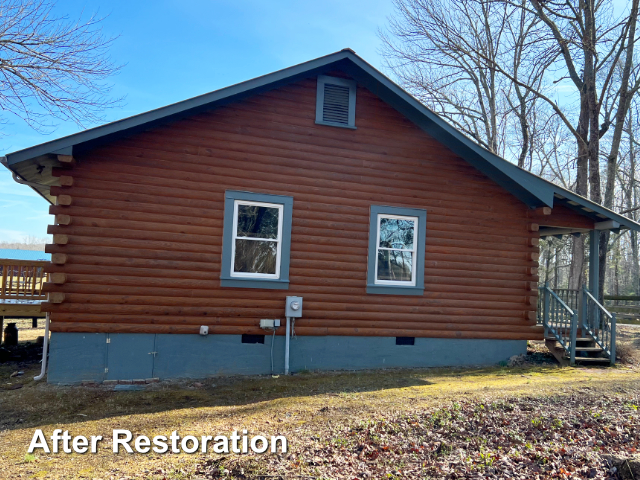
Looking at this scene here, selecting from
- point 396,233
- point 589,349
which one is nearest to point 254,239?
point 396,233

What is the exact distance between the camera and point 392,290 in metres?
9.87

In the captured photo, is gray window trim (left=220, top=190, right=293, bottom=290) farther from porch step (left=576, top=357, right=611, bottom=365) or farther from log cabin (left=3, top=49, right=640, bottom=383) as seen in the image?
porch step (left=576, top=357, right=611, bottom=365)

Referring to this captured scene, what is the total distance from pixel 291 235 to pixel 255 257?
0.80 metres

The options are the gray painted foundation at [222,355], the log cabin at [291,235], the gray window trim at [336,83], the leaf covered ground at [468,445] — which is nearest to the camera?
the leaf covered ground at [468,445]

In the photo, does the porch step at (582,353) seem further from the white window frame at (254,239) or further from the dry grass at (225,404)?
the white window frame at (254,239)

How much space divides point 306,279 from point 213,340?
2.05 m

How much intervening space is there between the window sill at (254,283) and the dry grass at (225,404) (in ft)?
5.49

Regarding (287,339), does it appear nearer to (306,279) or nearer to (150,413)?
(306,279)

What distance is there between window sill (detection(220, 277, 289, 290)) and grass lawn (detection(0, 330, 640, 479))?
66.1 inches

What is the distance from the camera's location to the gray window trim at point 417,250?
9797 mm

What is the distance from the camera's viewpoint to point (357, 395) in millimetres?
7547

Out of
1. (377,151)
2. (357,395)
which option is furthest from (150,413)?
(377,151)

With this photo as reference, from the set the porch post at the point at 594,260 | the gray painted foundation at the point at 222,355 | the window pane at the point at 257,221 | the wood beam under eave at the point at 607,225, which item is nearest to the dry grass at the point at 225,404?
the gray painted foundation at the point at 222,355

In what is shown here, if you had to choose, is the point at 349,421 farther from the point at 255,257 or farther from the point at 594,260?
the point at 594,260
